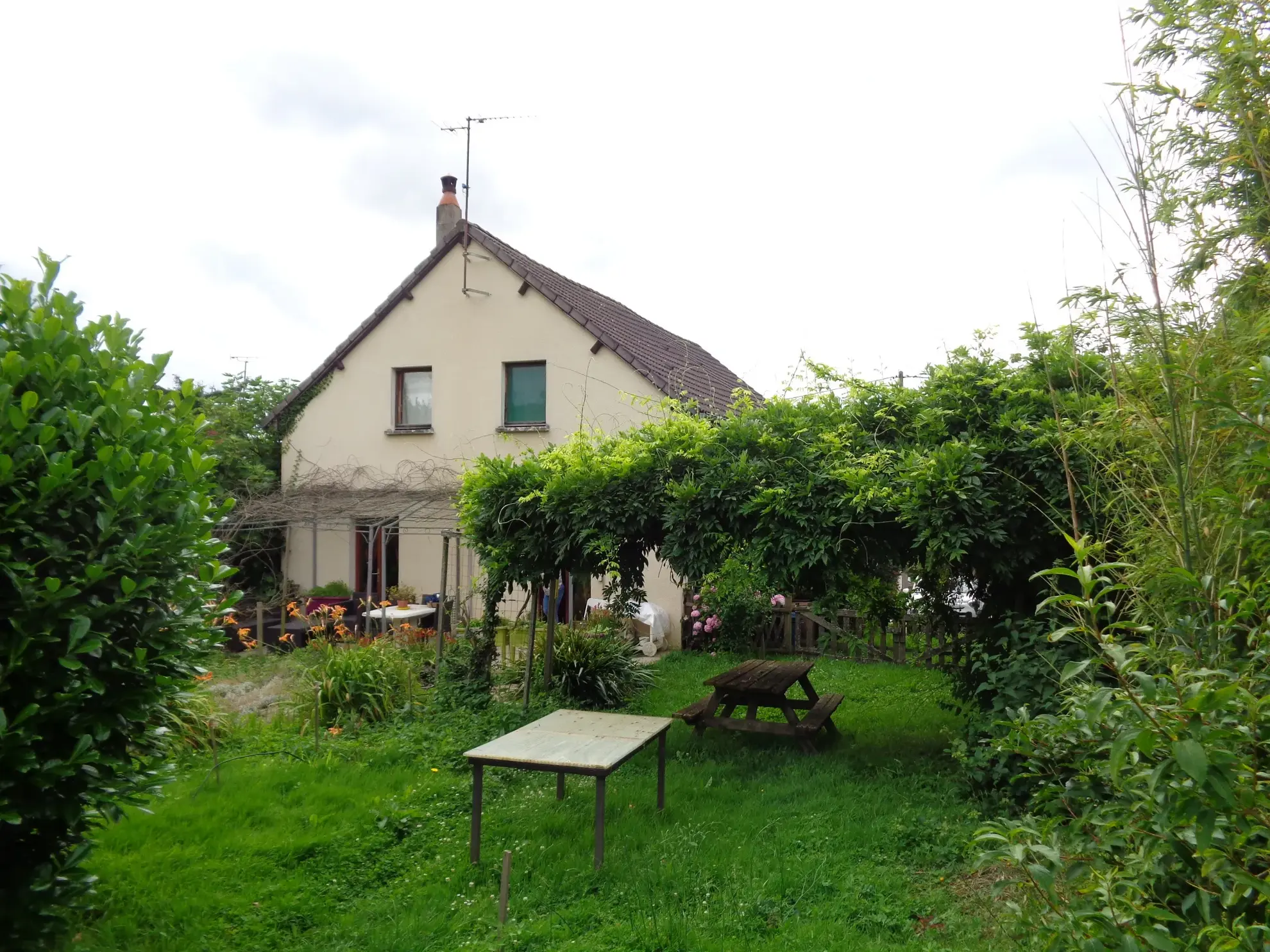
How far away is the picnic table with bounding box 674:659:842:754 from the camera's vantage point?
7.27 meters

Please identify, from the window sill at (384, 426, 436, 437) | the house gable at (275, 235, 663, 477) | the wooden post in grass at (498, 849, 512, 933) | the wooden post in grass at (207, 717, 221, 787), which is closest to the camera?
the wooden post in grass at (498, 849, 512, 933)

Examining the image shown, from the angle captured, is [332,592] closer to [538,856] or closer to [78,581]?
[538,856]

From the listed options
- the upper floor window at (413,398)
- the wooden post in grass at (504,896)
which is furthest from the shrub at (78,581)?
the upper floor window at (413,398)

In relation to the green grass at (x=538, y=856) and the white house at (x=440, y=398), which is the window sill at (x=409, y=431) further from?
the green grass at (x=538, y=856)

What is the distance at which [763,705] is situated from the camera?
7508 mm

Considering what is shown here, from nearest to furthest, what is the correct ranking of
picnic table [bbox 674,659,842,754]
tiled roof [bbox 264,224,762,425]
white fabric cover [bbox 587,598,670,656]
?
picnic table [bbox 674,659,842,754] → white fabric cover [bbox 587,598,670,656] → tiled roof [bbox 264,224,762,425]

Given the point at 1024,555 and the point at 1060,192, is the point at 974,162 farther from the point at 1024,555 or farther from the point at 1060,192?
the point at 1024,555

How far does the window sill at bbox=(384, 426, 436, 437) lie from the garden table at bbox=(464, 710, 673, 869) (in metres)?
9.44

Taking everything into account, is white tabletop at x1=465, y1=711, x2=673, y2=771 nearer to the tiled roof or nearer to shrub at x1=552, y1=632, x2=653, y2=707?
shrub at x1=552, y1=632, x2=653, y2=707

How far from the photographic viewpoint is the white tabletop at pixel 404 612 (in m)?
12.2

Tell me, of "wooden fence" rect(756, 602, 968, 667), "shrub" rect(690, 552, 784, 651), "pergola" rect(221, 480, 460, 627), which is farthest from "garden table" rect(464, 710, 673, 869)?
"pergola" rect(221, 480, 460, 627)

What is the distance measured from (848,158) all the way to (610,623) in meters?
6.73

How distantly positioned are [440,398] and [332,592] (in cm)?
389

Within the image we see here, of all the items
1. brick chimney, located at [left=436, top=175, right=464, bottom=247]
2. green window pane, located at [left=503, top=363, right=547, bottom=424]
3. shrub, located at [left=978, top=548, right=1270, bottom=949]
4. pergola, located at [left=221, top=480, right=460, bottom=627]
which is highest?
brick chimney, located at [left=436, top=175, right=464, bottom=247]
